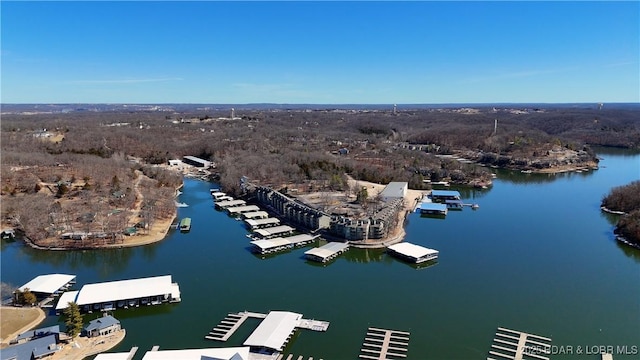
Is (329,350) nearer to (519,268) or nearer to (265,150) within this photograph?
(519,268)

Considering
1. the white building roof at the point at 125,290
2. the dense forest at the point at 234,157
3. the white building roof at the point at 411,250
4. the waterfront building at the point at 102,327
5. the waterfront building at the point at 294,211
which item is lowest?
the waterfront building at the point at 102,327

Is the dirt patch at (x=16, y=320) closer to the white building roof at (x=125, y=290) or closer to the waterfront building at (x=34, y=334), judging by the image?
the waterfront building at (x=34, y=334)

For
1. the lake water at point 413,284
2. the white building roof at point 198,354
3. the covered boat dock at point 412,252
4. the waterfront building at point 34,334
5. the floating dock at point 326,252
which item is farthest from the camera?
the floating dock at point 326,252

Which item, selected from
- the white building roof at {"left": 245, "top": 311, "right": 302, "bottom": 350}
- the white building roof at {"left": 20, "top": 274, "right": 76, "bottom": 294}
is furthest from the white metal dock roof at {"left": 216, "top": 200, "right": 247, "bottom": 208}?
the white building roof at {"left": 245, "top": 311, "right": 302, "bottom": 350}

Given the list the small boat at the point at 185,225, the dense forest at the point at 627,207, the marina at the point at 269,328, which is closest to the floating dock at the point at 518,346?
the marina at the point at 269,328

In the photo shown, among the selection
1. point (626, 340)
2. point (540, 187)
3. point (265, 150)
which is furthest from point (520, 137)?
point (626, 340)

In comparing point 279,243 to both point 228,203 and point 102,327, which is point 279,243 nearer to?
point 102,327

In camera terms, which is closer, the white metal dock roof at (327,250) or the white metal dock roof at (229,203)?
the white metal dock roof at (327,250)
